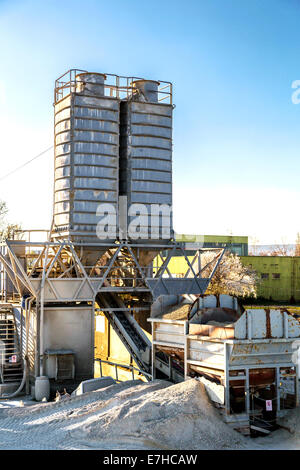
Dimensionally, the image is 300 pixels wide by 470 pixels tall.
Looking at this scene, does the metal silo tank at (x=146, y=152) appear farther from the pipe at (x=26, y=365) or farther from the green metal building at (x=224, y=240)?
the green metal building at (x=224, y=240)

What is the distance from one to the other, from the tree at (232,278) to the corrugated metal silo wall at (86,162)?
22.3 meters

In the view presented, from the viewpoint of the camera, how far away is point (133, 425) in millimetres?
12125

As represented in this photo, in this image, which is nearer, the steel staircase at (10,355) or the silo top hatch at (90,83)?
the steel staircase at (10,355)

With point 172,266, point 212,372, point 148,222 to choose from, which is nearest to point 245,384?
point 212,372

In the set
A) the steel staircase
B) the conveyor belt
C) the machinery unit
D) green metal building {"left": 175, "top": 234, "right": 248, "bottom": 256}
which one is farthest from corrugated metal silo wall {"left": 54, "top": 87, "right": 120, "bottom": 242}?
green metal building {"left": 175, "top": 234, "right": 248, "bottom": 256}

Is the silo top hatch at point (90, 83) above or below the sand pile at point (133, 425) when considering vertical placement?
above

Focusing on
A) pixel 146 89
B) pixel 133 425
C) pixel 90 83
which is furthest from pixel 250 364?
pixel 146 89

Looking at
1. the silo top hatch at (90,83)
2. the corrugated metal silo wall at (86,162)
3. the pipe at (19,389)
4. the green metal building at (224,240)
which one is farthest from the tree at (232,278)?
the pipe at (19,389)

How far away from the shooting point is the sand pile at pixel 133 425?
11.7m

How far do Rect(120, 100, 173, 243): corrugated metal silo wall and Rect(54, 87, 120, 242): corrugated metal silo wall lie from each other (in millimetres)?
680

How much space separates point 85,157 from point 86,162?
21cm

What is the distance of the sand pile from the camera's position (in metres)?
11.7

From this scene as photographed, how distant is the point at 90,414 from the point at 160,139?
13.3m

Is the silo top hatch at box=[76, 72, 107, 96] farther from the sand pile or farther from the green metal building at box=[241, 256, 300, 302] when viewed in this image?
the green metal building at box=[241, 256, 300, 302]
